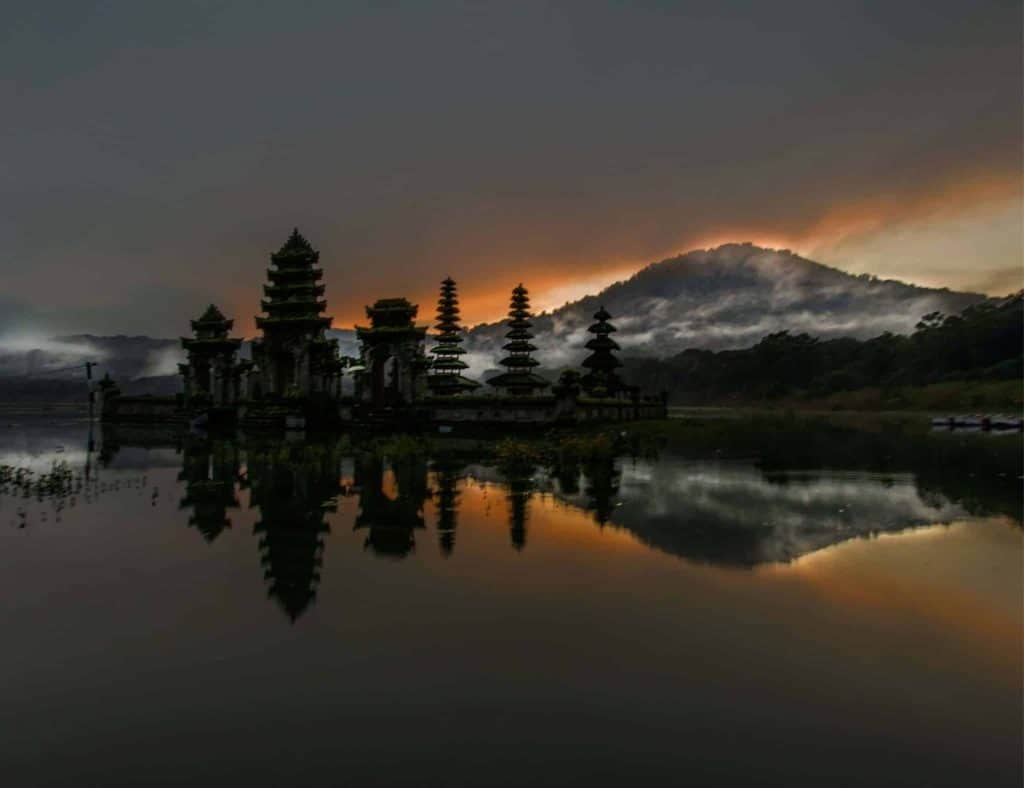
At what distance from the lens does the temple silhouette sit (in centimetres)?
4172

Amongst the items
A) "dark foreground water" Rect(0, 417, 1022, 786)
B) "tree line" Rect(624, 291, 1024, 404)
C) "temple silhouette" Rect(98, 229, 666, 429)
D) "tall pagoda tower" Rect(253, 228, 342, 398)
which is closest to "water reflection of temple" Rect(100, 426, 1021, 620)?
"dark foreground water" Rect(0, 417, 1022, 786)

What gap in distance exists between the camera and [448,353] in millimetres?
58219

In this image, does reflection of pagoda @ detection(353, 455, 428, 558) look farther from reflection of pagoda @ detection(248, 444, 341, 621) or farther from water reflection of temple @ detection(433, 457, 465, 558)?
reflection of pagoda @ detection(248, 444, 341, 621)

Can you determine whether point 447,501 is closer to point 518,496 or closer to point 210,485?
point 518,496

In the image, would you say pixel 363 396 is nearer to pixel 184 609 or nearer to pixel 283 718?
pixel 184 609

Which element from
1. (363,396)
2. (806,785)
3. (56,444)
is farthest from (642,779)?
(363,396)

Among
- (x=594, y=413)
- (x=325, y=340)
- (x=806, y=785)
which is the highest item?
(x=325, y=340)

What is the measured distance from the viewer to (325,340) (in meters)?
48.6

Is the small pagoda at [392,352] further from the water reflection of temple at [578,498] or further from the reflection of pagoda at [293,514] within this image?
the reflection of pagoda at [293,514]

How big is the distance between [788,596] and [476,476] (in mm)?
13432

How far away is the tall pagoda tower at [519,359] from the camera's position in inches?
2131

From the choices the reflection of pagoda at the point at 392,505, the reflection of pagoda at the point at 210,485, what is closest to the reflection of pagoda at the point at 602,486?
the reflection of pagoda at the point at 392,505

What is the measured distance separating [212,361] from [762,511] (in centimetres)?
4857

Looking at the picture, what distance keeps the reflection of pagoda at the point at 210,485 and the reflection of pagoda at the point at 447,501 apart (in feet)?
13.4
